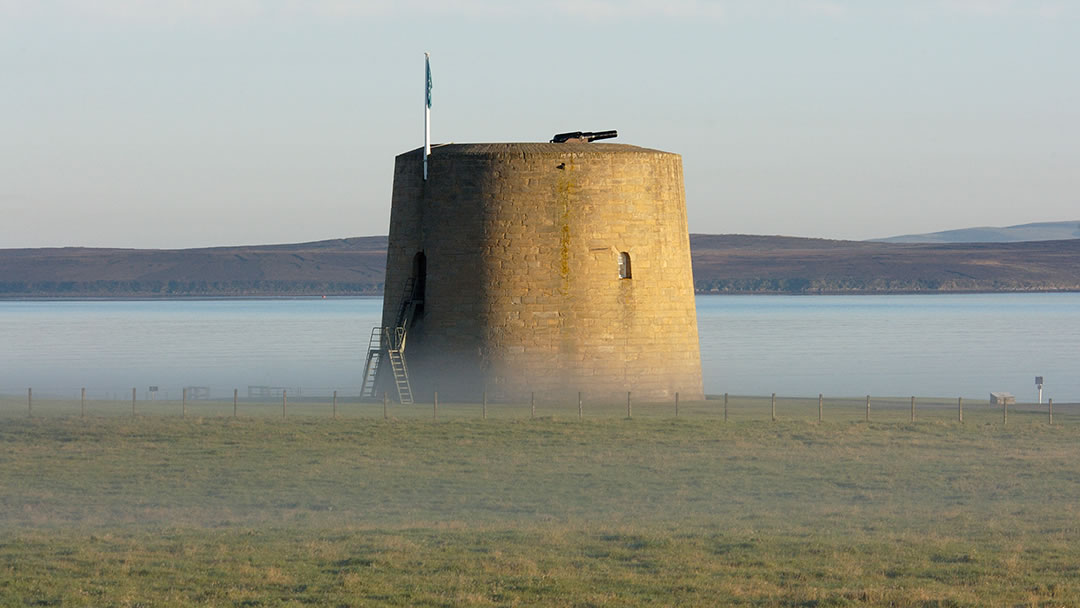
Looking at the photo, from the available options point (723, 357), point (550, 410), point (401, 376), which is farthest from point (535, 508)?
point (723, 357)

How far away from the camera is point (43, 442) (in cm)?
3747

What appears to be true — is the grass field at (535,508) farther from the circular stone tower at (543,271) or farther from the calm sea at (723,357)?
the calm sea at (723,357)

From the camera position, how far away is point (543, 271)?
141 ft

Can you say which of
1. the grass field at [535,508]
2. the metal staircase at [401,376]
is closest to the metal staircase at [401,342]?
the metal staircase at [401,376]

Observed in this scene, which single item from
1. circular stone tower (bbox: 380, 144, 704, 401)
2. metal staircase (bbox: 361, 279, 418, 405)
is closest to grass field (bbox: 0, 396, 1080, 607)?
circular stone tower (bbox: 380, 144, 704, 401)

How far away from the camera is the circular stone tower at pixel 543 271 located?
42906mm

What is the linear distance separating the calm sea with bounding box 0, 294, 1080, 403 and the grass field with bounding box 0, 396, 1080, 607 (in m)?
26.2

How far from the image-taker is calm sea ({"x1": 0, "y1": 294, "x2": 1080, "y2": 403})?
78062 millimetres

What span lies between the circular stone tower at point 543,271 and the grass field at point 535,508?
4.06ft

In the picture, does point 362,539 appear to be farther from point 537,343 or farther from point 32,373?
point 32,373

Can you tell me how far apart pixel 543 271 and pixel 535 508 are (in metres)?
15.1

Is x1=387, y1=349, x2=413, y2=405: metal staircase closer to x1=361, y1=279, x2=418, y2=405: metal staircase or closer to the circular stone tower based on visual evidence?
x1=361, y1=279, x2=418, y2=405: metal staircase

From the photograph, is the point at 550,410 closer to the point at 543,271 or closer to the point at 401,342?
the point at 543,271

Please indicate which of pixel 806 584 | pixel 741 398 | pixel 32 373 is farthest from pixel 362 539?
pixel 32 373
